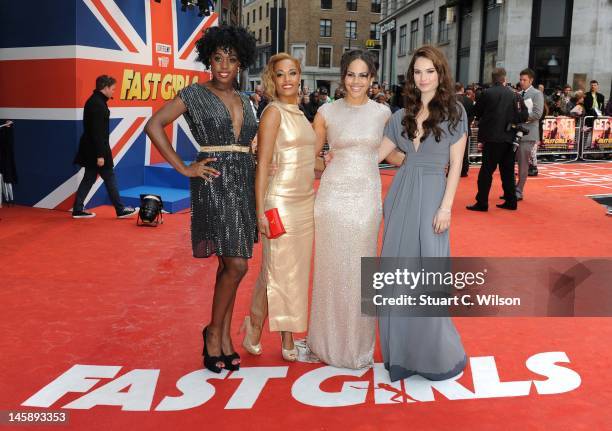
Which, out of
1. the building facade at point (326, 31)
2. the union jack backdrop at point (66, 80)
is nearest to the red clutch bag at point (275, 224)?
the union jack backdrop at point (66, 80)

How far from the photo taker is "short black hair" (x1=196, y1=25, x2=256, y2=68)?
11.4 feet

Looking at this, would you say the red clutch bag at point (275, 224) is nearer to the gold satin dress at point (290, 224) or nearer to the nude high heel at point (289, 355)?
the gold satin dress at point (290, 224)

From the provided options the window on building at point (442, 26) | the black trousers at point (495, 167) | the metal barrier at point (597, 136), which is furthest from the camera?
the window on building at point (442, 26)

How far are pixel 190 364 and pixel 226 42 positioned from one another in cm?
193

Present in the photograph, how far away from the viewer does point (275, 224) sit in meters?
3.43

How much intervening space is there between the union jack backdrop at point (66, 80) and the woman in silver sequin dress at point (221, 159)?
218 inches

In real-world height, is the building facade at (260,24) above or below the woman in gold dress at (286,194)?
above

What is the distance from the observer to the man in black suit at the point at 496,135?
28.2ft

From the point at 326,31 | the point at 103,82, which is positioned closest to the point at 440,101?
the point at 103,82

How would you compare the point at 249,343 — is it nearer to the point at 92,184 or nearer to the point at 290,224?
the point at 290,224

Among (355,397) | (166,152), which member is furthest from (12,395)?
(355,397)

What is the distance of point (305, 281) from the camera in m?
3.75

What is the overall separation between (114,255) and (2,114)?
397cm

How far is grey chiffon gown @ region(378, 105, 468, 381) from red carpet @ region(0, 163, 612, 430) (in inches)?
5.4
